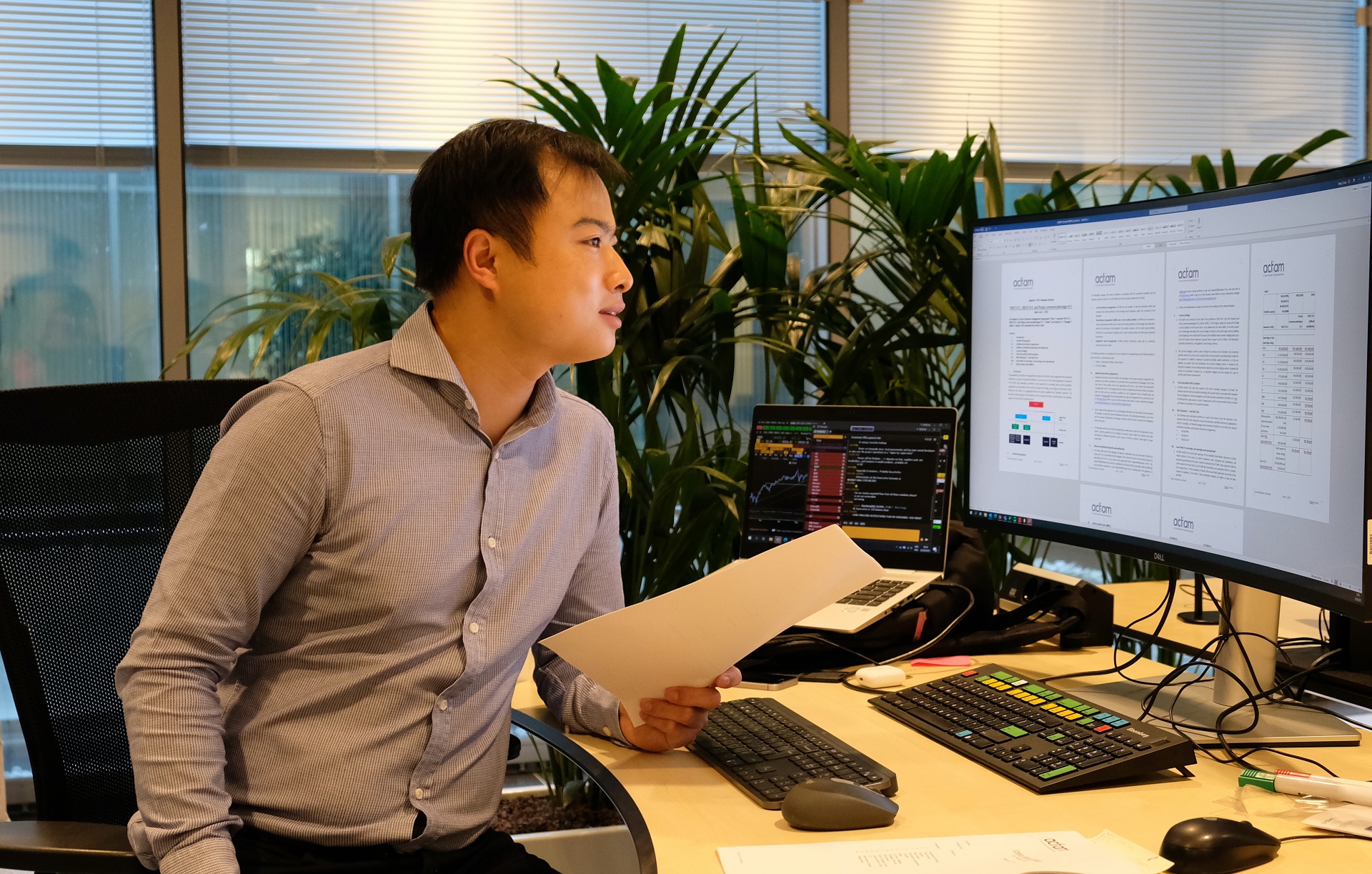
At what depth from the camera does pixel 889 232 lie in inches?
99.1

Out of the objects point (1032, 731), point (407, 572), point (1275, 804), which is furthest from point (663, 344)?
point (1275, 804)

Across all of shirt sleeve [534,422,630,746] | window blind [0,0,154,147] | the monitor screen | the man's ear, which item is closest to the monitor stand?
the monitor screen

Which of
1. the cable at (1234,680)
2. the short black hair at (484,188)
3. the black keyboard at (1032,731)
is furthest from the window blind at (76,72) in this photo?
the cable at (1234,680)

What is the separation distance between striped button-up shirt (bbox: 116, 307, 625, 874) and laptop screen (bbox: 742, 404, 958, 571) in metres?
0.54

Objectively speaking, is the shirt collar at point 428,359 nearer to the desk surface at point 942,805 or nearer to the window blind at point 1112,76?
the desk surface at point 942,805

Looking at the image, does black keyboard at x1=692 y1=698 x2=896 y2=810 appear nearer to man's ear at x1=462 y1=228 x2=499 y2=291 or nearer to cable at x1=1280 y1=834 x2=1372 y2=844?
cable at x1=1280 y1=834 x2=1372 y2=844

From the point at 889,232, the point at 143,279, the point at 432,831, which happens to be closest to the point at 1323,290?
the point at 432,831

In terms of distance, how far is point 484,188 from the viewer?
4.41 ft

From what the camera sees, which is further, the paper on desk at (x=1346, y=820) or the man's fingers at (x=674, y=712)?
the man's fingers at (x=674, y=712)

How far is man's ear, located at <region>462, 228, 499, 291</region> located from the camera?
1.33 meters

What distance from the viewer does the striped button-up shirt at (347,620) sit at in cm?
110

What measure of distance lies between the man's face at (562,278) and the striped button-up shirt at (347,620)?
103 mm

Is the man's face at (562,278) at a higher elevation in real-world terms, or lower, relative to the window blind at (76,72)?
lower

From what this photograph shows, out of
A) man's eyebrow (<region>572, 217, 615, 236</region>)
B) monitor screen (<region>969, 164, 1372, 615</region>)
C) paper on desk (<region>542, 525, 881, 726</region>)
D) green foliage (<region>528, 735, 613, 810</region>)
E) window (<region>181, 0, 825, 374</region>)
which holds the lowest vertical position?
green foliage (<region>528, 735, 613, 810</region>)
